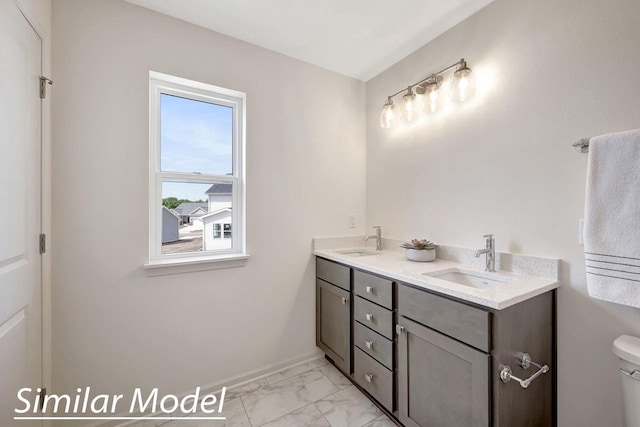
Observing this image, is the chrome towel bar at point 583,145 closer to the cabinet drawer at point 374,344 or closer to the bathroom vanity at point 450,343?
the bathroom vanity at point 450,343

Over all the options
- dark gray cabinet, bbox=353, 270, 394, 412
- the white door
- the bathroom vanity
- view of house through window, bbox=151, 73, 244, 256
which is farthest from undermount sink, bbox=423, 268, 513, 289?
the white door

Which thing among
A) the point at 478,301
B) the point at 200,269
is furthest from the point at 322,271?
the point at 478,301

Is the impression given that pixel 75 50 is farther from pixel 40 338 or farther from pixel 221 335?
pixel 221 335

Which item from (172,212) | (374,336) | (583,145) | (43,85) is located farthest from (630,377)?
(43,85)

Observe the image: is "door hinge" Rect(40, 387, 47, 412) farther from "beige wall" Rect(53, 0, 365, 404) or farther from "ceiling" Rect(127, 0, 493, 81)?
"ceiling" Rect(127, 0, 493, 81)

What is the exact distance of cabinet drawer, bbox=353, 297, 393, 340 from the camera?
4.96 ft

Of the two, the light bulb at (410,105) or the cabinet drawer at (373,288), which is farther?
the light bulb at (410,105)

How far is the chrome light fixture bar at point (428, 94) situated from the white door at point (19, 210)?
2.05 metres

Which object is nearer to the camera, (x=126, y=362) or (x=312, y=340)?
(x=126, y=362)

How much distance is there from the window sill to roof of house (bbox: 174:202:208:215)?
0.32m

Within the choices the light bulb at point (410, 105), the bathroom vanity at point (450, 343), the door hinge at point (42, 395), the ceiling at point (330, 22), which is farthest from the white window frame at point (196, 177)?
the light bulb at point (410, 105)

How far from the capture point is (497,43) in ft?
5.06

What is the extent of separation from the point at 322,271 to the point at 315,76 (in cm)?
161

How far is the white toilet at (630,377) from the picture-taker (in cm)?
98
